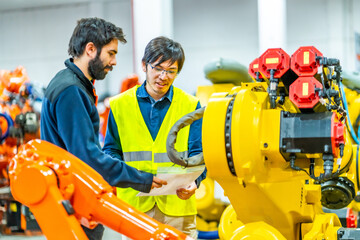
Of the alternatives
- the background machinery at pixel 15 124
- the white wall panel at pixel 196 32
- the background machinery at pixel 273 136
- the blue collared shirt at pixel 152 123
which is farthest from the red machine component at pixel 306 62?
the white wall panel at pixel 196 32

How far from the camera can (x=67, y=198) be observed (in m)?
1.76

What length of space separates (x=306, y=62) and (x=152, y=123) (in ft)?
3.31

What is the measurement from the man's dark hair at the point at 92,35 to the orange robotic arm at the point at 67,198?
0.59 m

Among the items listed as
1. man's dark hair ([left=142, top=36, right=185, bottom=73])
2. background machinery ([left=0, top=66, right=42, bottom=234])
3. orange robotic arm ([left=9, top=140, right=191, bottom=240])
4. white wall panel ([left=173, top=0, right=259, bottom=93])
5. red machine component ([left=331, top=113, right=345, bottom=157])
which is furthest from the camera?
white wall panel ([left=173, top=0, right=259, bottom=93])

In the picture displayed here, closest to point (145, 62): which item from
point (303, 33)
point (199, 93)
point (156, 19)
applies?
point (199, 93)

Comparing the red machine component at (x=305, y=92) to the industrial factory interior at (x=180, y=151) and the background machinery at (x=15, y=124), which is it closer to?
the industrial factory interior at (x=180, y=151)

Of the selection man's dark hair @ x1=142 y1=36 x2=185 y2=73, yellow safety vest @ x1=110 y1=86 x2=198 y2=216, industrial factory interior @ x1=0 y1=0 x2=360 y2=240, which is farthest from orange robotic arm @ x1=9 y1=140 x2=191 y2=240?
man's dark hair @ x1=142 y1=36 x2=185 y2=73

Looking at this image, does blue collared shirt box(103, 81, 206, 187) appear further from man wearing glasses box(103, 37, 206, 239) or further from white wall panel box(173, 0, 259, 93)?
white wall panel box(173, 0, 259, 93)

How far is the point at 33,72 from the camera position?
507 inches

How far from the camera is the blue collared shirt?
9.03ft

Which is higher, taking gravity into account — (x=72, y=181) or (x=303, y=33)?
(x=303, y=33)

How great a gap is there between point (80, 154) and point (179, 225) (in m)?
0.92

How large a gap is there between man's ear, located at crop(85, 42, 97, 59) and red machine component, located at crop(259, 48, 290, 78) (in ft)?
2.36

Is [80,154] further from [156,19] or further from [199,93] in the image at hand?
[156,19]
